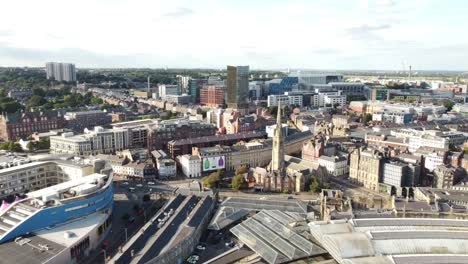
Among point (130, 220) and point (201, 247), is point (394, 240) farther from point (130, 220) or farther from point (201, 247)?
point (130, 220)

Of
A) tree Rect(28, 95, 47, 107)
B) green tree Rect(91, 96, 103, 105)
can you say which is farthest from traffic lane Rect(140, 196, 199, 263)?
tree Rect(28, 95, 47, 107)

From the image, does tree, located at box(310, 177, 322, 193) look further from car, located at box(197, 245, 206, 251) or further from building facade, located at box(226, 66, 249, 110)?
building facade, located at box(226, 66, 249, 110)

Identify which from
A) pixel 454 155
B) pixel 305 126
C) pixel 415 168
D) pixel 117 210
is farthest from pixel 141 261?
pixel 305 126

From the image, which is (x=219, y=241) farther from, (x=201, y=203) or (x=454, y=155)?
(x=454, y=155)

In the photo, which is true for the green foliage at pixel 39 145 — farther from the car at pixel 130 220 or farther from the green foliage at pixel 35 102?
the green foliage at pixel 35 102

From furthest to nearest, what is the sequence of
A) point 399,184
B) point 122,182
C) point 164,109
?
1. point 164,109
2. point 122,182
3. point 399,184

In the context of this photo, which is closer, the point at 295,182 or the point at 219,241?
the point at 219,241

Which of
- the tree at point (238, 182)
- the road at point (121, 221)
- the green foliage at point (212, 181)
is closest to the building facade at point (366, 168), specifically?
the tree at point (238, 182)
